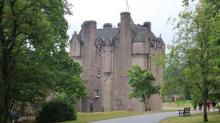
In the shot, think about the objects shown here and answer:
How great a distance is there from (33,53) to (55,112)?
11.0 m

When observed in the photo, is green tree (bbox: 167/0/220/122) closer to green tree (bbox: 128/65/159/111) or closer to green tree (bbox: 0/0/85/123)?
green tree (bbox: 0/0/85/123)

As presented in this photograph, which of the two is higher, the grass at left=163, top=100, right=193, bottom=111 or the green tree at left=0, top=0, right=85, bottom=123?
the green tree at left=0, top=0, right=85, bottom=123

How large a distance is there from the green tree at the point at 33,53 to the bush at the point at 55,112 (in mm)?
1209

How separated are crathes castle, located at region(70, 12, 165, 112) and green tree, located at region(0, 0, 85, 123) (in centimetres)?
4188

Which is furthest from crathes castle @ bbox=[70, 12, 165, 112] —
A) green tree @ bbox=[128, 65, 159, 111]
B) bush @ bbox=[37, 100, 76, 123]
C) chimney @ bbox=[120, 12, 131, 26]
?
bush @ bbox=[37, 100, 76, 123]

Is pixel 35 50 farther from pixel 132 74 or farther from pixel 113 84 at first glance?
pixel 113 84

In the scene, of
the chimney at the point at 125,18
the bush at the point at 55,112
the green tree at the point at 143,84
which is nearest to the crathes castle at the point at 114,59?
the chimney at the point at 125,18

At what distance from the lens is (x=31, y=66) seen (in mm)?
38719

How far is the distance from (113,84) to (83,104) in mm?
6259

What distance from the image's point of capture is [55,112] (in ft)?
159

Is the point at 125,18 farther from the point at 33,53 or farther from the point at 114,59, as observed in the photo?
the point at 33,53

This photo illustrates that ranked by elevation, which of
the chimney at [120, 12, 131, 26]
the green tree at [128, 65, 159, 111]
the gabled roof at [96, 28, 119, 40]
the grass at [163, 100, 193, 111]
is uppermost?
the chimney at [120, 12, 131, 26]

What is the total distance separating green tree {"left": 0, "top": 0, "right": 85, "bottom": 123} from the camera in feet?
102

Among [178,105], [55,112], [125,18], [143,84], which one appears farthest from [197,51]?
[125,18]
